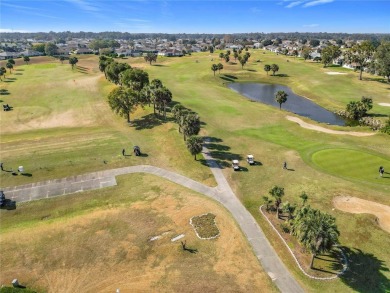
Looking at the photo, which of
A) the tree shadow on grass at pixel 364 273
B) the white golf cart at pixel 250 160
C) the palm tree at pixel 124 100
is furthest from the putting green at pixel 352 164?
the palm tree at pixel 124 100

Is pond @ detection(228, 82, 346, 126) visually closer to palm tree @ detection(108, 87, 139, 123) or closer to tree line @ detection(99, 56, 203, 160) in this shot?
tree line @ detection(99, 56, 203, 160)

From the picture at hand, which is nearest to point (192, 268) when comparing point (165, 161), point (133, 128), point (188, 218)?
point (188, 218)

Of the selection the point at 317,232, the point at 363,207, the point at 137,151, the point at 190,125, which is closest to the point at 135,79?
the point at 137,151

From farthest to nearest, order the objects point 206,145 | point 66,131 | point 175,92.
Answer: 1. point 175,92
2. point 66,131
3. point 206,145

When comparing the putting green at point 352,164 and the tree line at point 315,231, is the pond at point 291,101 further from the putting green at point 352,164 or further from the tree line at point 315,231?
the tree line at point 315,231

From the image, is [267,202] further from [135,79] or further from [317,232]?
[135,79]

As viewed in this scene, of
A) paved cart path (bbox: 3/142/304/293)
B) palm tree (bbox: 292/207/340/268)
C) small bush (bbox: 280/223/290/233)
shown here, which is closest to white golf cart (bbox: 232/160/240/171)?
paved cart path (bbox: 3/142/304/293)

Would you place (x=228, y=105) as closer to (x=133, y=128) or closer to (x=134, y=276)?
(x=133, y=128)
